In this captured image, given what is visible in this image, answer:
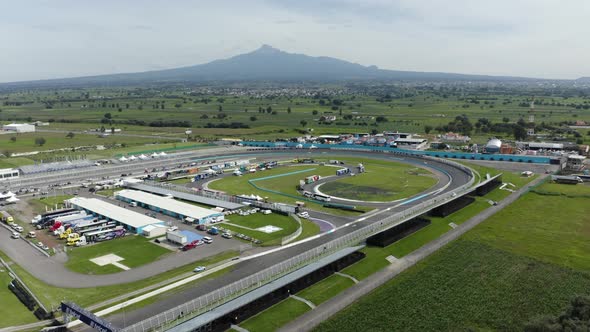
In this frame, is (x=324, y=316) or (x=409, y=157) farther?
(x=409, y=157)

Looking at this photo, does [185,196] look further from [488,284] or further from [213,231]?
[488,284]

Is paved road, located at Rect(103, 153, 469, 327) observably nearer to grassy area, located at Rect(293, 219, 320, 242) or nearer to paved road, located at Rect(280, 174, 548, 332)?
grassy area, located at Rect(293, 219, 320, 242)

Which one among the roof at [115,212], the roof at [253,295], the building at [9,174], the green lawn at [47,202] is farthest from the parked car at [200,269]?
the building at [9,174]

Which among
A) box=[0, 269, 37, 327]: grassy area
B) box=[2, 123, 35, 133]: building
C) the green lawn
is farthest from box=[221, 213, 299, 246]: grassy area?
box=[2, 123, 35, 133]: building

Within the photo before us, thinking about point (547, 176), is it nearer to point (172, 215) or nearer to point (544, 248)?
point (544, 248)

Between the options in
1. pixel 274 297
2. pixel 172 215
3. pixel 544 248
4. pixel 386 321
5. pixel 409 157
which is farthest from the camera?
pixel 409 157

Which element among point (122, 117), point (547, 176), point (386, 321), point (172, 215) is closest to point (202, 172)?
point (172, 215)

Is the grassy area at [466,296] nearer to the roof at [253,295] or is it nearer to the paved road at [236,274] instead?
the roof at [253,295]
